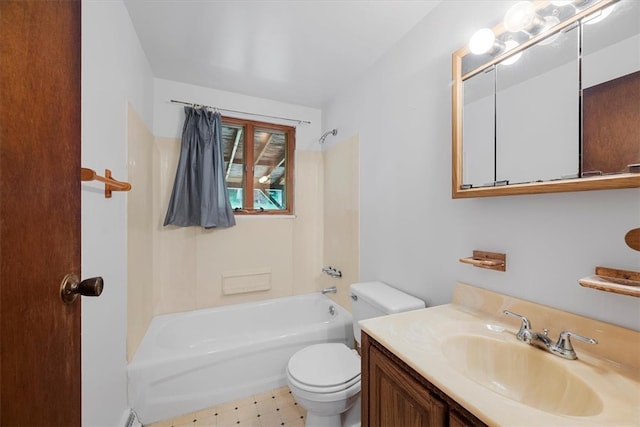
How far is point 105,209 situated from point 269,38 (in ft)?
4.52

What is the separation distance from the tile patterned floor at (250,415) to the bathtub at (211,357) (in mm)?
39

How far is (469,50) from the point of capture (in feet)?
3.84

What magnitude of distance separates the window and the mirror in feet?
5.99

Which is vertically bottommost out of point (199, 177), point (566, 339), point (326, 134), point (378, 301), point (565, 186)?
point (378, 301)

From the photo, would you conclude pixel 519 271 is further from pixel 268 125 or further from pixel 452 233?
pixel 268 125

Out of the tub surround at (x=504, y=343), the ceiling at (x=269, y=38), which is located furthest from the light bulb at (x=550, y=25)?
the tub surround at (x=504, y=343)

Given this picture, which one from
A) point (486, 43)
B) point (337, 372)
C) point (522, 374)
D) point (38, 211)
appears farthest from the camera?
point (337, 372)

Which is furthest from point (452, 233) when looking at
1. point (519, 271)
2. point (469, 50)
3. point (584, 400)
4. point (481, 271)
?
point (469, 50)

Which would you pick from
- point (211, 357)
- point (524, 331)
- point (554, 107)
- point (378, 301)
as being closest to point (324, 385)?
point (378, 301)

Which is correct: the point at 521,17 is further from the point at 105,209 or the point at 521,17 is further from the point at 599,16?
the point at 105,209

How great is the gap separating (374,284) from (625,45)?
1505 mm

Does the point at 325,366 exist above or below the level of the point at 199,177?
below

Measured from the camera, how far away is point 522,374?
0.86 meters

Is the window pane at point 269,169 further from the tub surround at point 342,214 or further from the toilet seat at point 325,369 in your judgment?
the toilet seat at point 325,369
